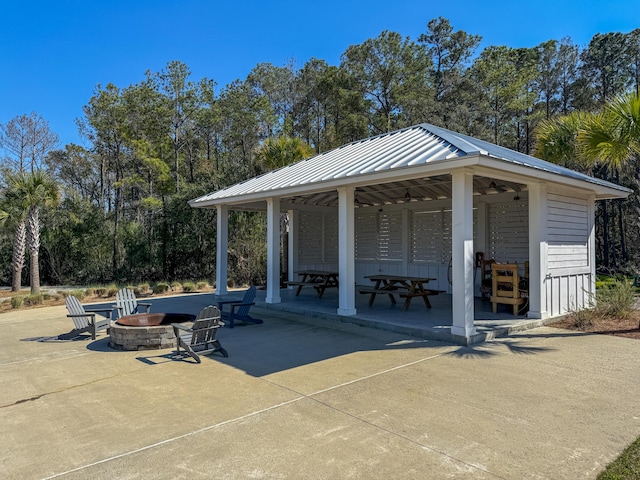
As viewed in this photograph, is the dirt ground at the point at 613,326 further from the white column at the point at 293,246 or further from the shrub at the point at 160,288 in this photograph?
the shrub at the point at 160,288

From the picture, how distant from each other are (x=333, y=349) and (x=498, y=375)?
7.71ft

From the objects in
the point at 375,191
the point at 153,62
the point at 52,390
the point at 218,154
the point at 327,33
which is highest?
the point at 327,33

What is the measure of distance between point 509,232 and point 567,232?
86.5 inches

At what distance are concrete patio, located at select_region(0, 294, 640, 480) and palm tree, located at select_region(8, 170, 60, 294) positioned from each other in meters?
10.4

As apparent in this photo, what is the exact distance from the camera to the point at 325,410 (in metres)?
3.99

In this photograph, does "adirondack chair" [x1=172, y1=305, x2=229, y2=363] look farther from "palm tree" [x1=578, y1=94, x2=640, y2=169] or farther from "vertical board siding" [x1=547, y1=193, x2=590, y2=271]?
"palm tree" [x1=578, y1=94, x2=640, y2=169]

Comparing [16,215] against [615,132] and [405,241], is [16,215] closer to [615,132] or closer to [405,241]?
[405,241]

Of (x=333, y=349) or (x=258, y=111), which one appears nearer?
(x=333, y=349)

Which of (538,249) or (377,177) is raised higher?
(377,177)

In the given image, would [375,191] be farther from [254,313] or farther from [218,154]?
[218,154]

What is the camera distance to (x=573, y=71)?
25.2 meters

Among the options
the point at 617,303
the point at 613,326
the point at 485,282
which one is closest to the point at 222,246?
the point at 485,282

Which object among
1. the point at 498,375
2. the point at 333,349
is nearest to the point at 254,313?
the point at 333,349

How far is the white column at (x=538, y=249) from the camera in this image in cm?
787
